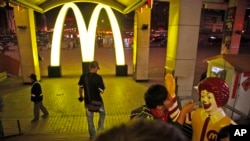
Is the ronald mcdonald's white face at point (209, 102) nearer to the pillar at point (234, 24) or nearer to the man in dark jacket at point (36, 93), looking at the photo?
the man in dark jacket at point (36, 93)

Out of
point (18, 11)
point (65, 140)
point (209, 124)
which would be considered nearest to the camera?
point (209, 124)

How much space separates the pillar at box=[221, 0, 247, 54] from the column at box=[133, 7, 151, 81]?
502 centimetres

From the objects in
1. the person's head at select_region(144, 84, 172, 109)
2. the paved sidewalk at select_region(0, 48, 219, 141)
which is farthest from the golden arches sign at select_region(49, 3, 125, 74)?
the person's head at select_region(144, 84, 172, 109)

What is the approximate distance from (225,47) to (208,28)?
2568 centimetres

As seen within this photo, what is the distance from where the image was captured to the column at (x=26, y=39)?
10.3 metres

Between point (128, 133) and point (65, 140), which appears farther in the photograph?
point (65, 140)

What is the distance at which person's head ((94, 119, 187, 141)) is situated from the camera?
0.90m

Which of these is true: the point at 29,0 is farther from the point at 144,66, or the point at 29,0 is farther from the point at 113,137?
the point at 113,137

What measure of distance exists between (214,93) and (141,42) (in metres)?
8.74

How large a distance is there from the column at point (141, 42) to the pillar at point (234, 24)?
5021 mm

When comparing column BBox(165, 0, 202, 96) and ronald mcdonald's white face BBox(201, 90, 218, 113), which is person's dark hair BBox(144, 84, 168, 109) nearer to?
ronald mcdonald's white face BBox(201, 90, 218, 113)

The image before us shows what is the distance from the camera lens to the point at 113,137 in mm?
922

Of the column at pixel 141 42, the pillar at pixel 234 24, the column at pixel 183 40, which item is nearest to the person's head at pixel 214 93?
the column at pixel 183 40

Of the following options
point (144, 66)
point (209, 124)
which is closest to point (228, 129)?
Answer: point (209, 124)
